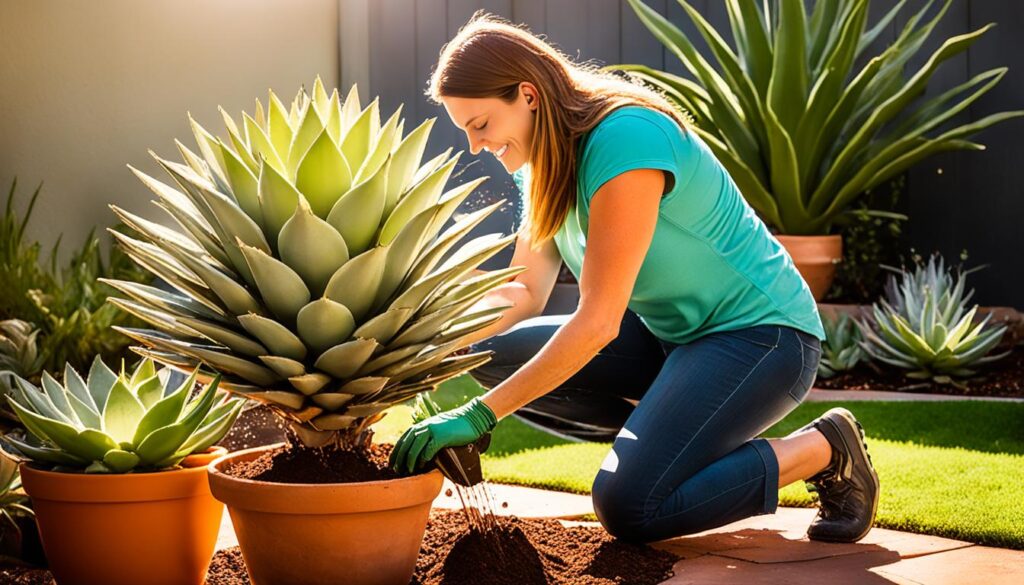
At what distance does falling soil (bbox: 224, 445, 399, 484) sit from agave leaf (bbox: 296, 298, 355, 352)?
23 cm

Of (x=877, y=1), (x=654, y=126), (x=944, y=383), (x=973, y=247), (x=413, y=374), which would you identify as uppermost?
(x=877, y=1)

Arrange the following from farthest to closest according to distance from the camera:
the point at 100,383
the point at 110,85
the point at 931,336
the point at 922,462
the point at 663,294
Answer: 1. the point at 110,85
2. the point at 931,336
3. the point at 922,462
4. the point at 663,294
5. the point at 100,383

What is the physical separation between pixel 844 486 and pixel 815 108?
2888 millimetres

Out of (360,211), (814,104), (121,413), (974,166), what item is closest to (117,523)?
(121,413)

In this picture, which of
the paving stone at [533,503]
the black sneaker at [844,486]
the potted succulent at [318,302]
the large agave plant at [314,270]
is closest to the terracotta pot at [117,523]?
the potted succulent at [318,302]

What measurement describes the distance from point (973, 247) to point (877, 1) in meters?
1.23

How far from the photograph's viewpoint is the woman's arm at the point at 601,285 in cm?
207

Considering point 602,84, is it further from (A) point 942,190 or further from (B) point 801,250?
(A) point 942,190

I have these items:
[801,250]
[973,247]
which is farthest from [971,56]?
[801,250]

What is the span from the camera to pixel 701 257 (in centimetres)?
248

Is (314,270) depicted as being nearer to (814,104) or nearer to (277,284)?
(277,284)

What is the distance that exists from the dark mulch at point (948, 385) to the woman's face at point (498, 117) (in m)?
2.52

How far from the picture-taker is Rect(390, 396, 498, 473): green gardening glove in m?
1.92

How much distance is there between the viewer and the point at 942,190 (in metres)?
5.26
